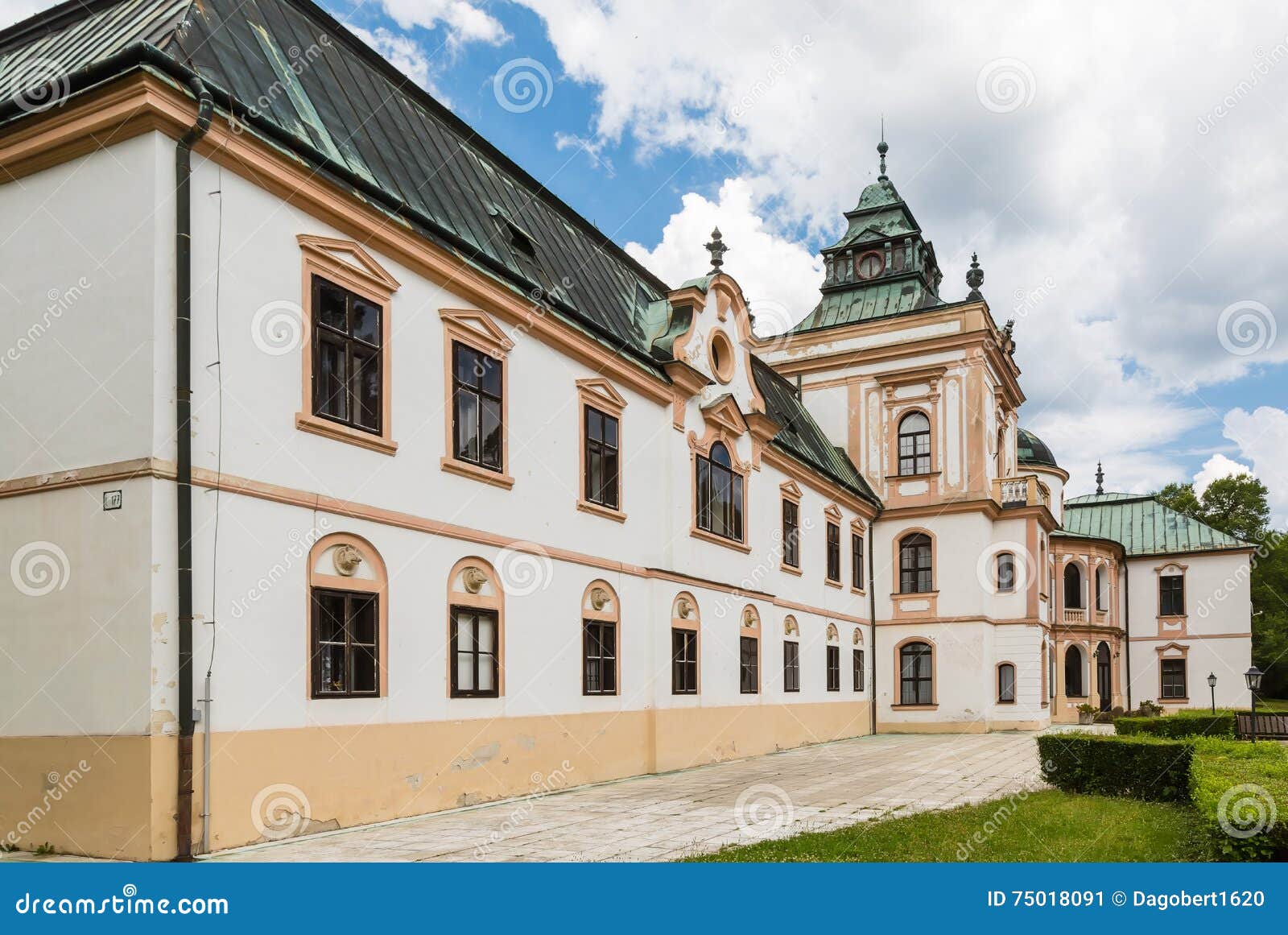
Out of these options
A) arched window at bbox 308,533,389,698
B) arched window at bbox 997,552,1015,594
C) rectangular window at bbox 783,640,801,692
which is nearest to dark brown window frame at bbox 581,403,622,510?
arched window at bbox 308,533,389,698

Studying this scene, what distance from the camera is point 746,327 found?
23.1 meters

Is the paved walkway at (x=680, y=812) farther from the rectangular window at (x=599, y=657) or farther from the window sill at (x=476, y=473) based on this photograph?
the window sill at (x=476, y=473)

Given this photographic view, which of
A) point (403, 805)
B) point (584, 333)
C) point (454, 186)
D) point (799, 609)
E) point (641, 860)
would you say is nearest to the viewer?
point (641, 860)

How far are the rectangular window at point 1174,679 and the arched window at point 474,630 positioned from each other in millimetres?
36990

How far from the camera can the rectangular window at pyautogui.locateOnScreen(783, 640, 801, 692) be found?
2528 cm

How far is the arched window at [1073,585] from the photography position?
4056 centimetres

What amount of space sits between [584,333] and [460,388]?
3.22m

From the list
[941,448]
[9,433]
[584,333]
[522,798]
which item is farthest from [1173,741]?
[941,448]

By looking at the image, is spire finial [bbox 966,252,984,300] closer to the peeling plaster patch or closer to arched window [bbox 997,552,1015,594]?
arched window [bbox 997,552,1015,594]

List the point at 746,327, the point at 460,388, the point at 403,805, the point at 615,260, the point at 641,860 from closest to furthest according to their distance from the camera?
the point at 641,860
the point at 403,805
the point at 460,388
the point at 615,260
the point at 746,327

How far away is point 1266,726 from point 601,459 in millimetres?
15240

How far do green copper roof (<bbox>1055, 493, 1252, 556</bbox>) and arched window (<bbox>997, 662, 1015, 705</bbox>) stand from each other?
47.3 ft

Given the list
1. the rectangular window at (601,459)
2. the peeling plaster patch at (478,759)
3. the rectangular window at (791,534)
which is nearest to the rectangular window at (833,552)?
the rectangular window at (791,534)

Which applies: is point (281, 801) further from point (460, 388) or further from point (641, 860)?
point (460, 388)
